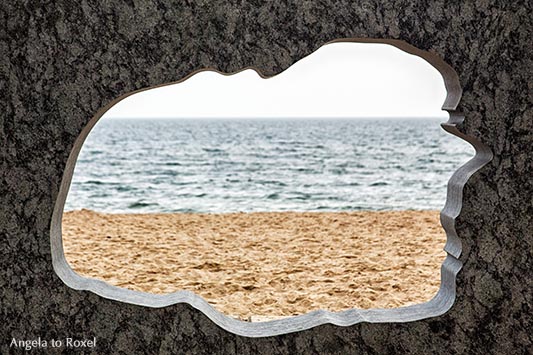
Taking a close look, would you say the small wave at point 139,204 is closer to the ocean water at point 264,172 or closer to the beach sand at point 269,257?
the ocean water at point 264,172

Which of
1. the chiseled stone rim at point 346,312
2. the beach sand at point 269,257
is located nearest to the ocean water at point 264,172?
the beach sand at point 269,257

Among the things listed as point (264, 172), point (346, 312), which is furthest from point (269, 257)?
point (264, 172)

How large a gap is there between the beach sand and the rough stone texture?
1.42m

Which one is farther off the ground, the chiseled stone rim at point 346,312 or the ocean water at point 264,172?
the chiseled stone rim at point 346,312

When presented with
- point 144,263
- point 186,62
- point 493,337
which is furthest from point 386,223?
point 186,62

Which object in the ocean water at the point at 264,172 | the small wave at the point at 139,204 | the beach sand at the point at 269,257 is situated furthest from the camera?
the ocean water at the point at 264,172

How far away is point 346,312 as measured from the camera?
2.27m

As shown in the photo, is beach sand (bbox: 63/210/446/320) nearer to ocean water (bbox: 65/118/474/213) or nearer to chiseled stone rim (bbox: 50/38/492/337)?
chiseled stone rim (bbox: 50/38/492/337)

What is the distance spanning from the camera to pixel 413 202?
13.2 meters

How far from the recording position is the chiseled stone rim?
2.14 m

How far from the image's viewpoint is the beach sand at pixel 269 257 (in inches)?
174

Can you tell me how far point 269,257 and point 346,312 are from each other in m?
3.40

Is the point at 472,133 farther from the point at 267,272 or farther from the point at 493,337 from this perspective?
the point at 267,272

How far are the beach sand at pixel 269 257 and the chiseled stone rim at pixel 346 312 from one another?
4.33 feet
